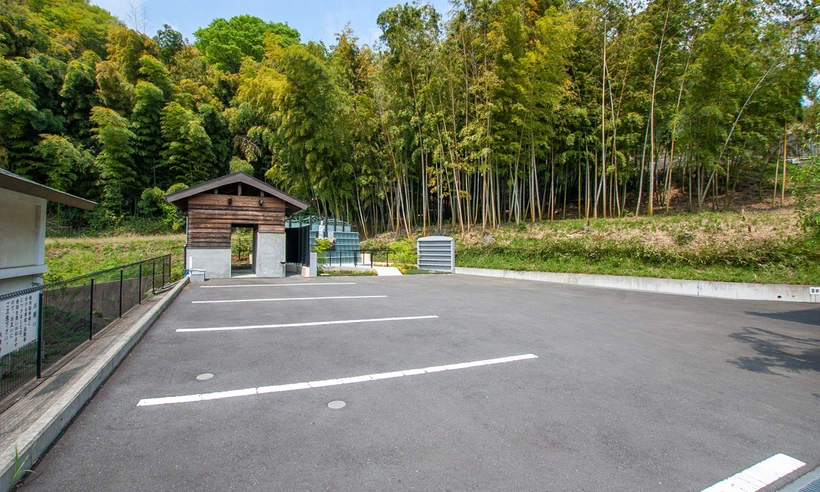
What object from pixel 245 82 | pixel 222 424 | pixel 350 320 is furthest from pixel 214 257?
pixel 245 82

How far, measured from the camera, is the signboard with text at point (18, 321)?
2.51 m

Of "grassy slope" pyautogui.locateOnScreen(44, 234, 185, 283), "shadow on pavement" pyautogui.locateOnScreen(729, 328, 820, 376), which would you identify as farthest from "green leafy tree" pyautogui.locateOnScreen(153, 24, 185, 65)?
"shadow on pavement" pyautogui.locateOnScreen(729, 328, 820, 376)

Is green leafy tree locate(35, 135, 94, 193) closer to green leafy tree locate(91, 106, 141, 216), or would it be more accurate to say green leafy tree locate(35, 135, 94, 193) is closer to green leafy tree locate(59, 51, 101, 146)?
green leafy tree locate(91, 106, 141, 216)

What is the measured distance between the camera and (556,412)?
2.69 meters

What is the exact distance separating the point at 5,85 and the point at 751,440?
3361 centimetres

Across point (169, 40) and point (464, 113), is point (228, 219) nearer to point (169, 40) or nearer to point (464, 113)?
point (464, 113)

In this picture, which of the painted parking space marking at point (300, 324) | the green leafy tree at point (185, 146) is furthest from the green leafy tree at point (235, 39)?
the painted parking space marking at point (300, 324)

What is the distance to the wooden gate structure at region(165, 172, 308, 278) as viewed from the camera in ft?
38.3

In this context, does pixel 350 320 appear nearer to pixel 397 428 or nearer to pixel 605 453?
pixel 397 428

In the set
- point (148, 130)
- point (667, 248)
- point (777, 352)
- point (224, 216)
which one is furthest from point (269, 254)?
point (148, 130)

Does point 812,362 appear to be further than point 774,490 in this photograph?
Yes

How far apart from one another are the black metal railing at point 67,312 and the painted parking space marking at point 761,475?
4532 millimetres

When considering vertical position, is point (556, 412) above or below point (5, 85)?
below

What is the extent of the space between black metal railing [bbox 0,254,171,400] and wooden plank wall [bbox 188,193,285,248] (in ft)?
19.8
